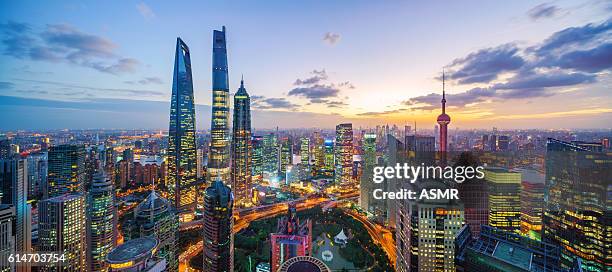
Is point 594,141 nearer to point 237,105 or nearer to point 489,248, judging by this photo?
point 489,248

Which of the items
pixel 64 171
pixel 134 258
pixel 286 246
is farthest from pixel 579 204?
pixel 64 171

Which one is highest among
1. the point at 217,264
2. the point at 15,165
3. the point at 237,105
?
the point at 237,105

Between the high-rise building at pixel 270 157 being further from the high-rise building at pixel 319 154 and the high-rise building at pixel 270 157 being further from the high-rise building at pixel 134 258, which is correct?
the high-rise building at pixel 134 258

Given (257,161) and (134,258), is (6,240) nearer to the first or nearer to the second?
(134,258)

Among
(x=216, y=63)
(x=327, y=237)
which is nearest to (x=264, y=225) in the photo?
(x=327, y=237)


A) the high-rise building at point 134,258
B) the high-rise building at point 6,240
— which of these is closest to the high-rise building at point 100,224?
the high-rise building at point 6,240

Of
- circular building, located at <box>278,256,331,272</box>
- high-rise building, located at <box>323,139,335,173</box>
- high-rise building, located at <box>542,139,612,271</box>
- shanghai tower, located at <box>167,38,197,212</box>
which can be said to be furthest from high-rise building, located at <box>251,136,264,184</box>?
high-rise building, located at <box>542,139,612,271</box>
